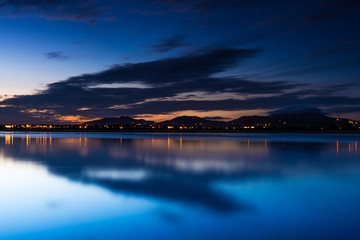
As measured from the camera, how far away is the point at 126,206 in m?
7.59

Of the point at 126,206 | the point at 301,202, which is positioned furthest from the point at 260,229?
the point at 126,206

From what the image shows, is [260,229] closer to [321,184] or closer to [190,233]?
[190,233]

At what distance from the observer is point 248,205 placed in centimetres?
773

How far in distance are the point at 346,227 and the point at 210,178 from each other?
5969 millimetres

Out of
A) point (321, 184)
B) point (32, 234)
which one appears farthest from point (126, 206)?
point (321, 184)

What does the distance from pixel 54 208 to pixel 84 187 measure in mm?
2477

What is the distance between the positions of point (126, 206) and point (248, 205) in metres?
2.92

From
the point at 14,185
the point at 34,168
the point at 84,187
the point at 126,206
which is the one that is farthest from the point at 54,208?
the point at 34,168

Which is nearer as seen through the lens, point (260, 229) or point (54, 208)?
point (260, 229)

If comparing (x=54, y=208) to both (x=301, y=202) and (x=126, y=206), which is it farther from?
(x=301, y=202)

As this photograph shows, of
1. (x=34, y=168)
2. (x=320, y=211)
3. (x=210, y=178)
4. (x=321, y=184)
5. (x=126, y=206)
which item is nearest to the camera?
(x=320, y=211)

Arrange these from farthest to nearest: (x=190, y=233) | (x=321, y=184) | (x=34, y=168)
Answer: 1. (x=34, y=168)
2. (x=321, y=184)
3. (x=190, y=233)

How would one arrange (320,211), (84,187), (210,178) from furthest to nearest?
(210,178) → (84,187) → (320,211)

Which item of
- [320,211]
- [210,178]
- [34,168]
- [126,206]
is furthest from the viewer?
[34,168]
